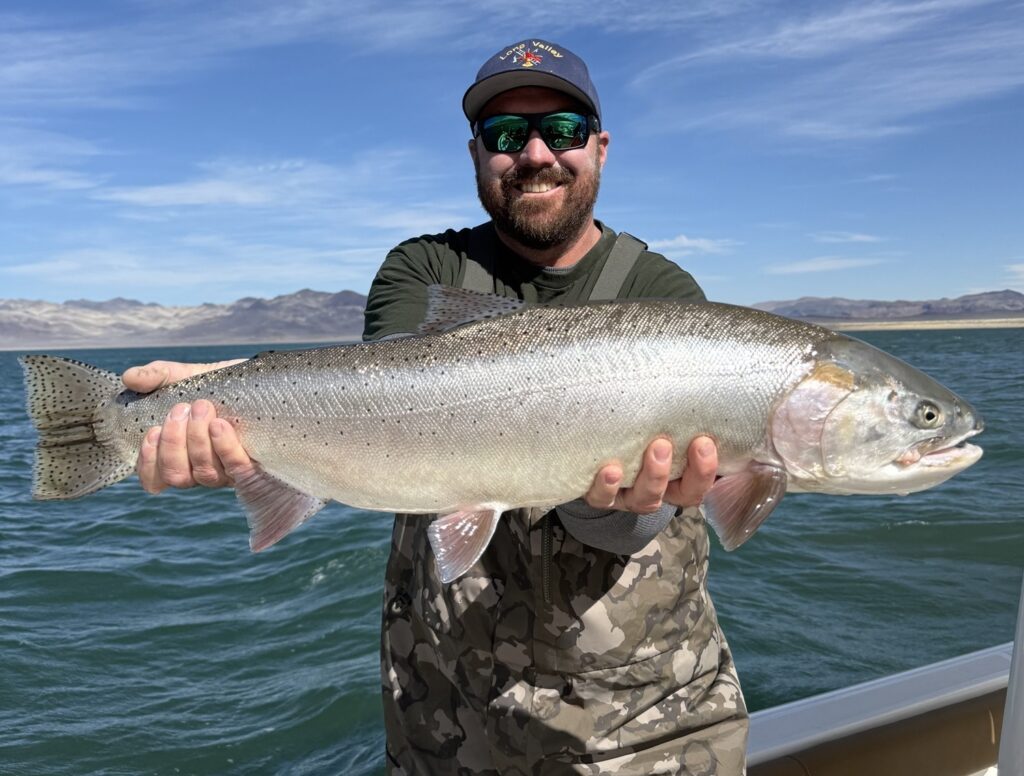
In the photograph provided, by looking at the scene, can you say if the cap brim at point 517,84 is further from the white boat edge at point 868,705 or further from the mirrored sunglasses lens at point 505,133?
the white boat edge at point 868,705

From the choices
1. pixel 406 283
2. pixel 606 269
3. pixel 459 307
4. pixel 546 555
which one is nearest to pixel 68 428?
pixel 406 283

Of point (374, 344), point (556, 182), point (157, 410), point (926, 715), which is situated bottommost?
point (926, 715)

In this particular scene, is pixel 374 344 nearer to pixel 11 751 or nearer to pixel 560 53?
pixel 560 53

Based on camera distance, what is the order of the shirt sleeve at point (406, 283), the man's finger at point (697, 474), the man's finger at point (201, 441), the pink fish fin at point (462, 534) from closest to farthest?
the man's finger at point (697, 474) → the pink fish fin at point (462, 534) → the man's finger at point (201, 441) → the shirt sleeve at point (406, 283)

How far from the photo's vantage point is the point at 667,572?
3.55 m

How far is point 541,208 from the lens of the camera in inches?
157

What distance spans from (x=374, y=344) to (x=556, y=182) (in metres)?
1.31

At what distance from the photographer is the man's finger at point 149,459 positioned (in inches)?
139

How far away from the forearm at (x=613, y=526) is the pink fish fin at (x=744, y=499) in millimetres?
245

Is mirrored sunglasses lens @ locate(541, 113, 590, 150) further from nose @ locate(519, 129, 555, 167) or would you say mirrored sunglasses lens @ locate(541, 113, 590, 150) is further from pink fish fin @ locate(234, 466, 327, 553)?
pink fish fin @ locate(234, 466, 327, 553)

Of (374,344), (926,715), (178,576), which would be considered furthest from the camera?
(178,576)

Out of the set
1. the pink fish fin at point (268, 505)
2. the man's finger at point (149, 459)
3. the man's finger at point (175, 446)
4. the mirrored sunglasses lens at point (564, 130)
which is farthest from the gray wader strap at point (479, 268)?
the man's finger at point (149, 459)

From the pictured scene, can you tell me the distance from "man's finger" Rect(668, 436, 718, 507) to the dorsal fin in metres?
0.88

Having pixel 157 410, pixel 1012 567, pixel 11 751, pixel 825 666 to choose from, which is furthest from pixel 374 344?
pixel 1012 567
